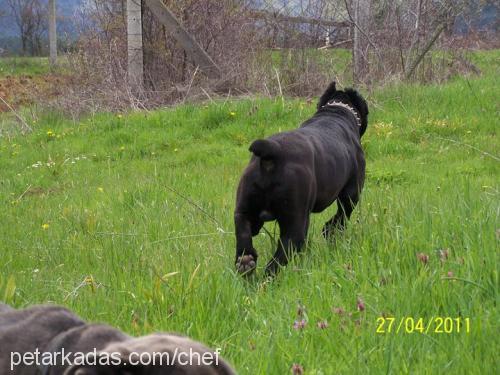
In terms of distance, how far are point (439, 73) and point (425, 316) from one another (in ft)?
33.1

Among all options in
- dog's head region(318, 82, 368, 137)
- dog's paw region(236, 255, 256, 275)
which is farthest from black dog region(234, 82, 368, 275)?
dog's head region(318, 82, 368, 137)

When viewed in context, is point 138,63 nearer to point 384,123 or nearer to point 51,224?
point 384,123

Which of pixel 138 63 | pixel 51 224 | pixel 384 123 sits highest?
pixel 138 63

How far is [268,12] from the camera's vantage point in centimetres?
1307

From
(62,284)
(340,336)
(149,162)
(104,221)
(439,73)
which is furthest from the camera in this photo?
(439,73)

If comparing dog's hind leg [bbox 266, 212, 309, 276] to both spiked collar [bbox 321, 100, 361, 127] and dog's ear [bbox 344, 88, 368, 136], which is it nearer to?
spiked collar [bbox 321, 100, 361, 127]

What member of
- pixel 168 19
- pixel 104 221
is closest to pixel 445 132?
pixel 104 221

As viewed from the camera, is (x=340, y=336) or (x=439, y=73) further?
(x=439, y=73)

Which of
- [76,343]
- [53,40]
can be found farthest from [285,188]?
[53,40]

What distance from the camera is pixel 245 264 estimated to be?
411cm

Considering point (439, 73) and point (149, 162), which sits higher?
point (439, 73)
